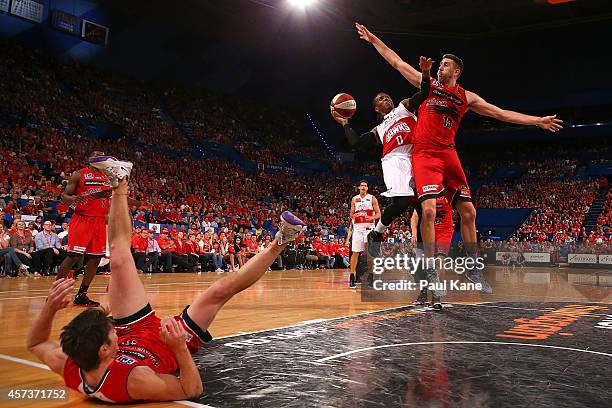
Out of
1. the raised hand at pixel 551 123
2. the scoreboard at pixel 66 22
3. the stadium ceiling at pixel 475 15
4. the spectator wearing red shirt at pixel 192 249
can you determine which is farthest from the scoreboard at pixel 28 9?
the raised hand at pixel 551 123

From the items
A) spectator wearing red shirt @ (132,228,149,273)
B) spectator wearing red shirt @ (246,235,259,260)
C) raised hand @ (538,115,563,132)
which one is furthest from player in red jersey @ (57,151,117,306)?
spectator wearing red shirt @ (246,235,259,260)

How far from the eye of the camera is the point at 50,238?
1158 cm

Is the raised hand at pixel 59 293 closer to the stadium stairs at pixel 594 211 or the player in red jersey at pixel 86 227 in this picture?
the player in red jersey at pixel 86 227

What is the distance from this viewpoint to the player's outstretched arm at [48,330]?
2.33 metres

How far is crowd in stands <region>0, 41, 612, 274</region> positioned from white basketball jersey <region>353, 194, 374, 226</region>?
17.5 ft

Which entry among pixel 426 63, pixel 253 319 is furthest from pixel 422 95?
pixel 253 319

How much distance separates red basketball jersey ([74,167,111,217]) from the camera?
5730 mm

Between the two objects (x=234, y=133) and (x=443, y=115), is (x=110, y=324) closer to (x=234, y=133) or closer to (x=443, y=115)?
(x=443, y=115)

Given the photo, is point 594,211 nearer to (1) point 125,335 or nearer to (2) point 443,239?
(2) point 443,239

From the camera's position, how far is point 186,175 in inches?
861

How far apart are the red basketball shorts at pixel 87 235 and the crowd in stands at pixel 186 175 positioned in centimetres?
625

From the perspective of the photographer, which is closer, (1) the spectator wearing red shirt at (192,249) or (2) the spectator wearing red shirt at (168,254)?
(2) the spectator wearing red shirt at (168,254)

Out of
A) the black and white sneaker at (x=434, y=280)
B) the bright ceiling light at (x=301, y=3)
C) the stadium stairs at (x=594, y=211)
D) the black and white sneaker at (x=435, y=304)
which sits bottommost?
the black and white sneaker at (x=435, y=304)

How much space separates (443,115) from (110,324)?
4.15 m
